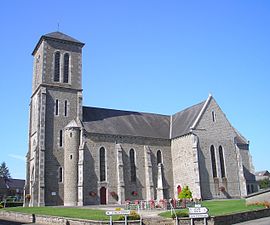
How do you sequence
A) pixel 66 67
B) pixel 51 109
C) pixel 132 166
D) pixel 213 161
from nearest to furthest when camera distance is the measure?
pixel 51 109 → pixel 132 166 → pixel 213 161 → pixel 66 67

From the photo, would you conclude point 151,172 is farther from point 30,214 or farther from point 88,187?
point 30,214

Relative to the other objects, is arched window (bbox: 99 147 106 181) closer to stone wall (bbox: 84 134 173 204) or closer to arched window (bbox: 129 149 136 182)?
stone wall (bbox: 84 134 173 204)

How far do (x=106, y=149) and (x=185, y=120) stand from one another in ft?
43.4

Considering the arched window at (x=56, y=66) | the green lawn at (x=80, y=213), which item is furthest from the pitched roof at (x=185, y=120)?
the green lawn at (x=80, y=213)

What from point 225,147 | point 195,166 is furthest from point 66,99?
point 225,147

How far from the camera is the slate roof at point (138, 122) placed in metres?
45.2

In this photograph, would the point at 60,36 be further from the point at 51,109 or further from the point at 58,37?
the point at 51,109

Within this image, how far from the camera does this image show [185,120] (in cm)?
4909

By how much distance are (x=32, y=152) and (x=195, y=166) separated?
71.6ft

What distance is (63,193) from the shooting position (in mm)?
40250

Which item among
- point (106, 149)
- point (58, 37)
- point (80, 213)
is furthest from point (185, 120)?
point (80, 213)

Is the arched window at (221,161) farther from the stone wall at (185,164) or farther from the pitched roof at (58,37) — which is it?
the pitched roof at (58,37)

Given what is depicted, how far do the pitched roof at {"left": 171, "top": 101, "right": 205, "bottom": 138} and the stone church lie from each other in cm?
21

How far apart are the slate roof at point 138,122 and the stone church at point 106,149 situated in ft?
0.55
